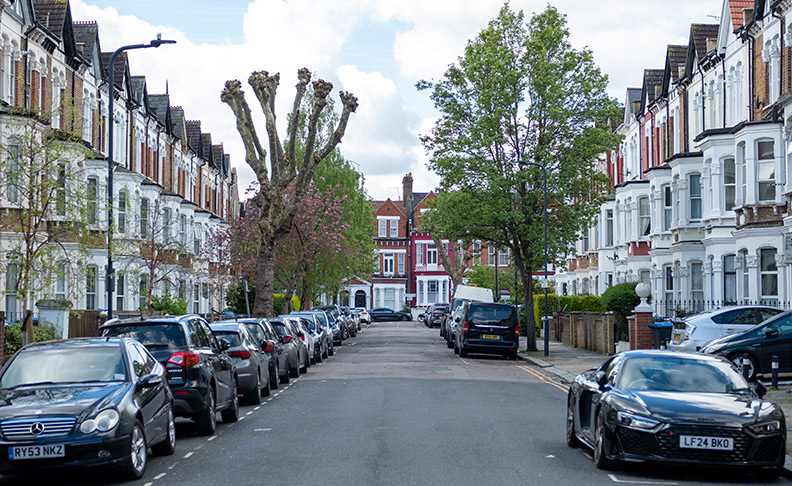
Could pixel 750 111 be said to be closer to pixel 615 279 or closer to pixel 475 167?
pixel 475 167

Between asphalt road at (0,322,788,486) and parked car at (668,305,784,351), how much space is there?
4032 millimetres

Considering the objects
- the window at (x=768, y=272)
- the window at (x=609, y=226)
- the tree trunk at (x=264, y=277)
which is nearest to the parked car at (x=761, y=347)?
the window at (x=768, y=272)

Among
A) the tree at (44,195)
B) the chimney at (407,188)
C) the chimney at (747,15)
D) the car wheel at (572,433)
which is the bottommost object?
the car wheel at (572,433)

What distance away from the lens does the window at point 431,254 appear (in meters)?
110

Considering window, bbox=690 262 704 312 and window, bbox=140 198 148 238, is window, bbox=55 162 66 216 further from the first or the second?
window, bbox=690 262 704 312

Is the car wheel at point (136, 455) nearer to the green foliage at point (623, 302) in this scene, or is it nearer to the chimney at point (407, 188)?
the green foliage at point (623, 302)

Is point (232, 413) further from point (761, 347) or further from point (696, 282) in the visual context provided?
point (696, 282)

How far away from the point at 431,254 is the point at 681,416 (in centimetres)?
9964

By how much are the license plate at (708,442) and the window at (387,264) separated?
334 ft

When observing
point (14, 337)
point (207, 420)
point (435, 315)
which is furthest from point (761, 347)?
point (435, 315)

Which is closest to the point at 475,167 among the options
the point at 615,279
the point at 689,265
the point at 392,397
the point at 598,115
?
the point at 598,115

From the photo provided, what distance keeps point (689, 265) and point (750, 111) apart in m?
7.44

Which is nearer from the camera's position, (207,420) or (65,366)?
(65,366)

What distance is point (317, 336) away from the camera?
34125mm
